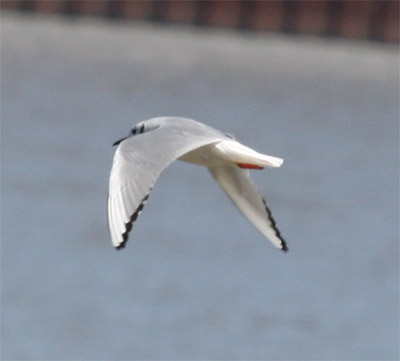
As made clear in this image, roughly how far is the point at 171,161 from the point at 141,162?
0.27 feet

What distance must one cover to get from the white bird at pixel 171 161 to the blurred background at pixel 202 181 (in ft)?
8.56

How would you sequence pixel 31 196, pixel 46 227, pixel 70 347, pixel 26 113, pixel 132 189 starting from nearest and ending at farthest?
pixel 132 189, pixel 70 347, pixel 46 227, pixel 31 196, pixel 26 113

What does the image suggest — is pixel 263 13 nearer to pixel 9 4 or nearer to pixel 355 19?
pixel 355 19

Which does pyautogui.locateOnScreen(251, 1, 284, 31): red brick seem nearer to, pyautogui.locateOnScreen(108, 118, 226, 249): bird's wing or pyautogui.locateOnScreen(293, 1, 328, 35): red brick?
pyautogui.locateOnScreen(293, 1, 328, 35): red brick

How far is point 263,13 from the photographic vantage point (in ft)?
51.8

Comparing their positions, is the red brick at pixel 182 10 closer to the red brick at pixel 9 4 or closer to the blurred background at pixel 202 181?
the blurred background at pixel 202 181

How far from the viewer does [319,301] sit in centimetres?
754

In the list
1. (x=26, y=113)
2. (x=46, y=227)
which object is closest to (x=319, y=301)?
(x=46, y=227)

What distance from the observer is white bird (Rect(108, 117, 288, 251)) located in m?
3.43

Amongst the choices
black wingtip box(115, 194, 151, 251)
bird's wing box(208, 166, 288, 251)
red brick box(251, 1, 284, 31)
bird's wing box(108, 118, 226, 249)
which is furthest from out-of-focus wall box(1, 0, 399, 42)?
black wingtip box(115, 194, 151, 251)

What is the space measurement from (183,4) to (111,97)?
10.6ft

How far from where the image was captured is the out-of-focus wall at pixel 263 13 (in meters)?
15.4

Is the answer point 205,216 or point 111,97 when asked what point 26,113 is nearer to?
point 111,97

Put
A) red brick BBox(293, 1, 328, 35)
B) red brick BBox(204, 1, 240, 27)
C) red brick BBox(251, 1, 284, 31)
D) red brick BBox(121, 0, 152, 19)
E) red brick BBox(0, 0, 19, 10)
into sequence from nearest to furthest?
red brick BBox(293, 1, 328, 35) < red brick BBox(251, 1, 284, 31) < red brick BBox(204, 1, 240, 27) < red brick BBox(121, 0, 152, 19) < red brick BBox(0, 0, 19, 10)
